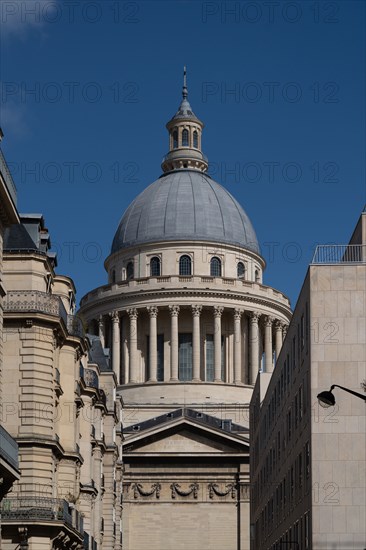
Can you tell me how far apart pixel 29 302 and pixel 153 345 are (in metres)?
79.8

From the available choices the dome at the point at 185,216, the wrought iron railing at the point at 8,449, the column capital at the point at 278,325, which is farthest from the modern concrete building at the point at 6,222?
the column capital at the point at 278,325

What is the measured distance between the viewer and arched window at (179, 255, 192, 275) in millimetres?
140625

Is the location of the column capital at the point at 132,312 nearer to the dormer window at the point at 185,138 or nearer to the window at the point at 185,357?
the window at the point at 185,357

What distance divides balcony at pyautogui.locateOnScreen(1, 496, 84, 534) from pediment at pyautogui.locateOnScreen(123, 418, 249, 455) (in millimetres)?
62976

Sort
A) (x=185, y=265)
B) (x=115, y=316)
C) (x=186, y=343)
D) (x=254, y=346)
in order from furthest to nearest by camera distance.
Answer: (x=185, y=265) → (x=186, y=343) → (x=115, y=316) → (x=254, y=346)

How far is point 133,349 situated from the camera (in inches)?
5463

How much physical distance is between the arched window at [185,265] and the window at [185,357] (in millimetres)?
6370

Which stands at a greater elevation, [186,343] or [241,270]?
[241,270]

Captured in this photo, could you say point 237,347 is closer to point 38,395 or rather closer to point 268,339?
point 268,339

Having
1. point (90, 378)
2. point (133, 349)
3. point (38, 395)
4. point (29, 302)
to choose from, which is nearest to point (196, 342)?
point (133, 349)

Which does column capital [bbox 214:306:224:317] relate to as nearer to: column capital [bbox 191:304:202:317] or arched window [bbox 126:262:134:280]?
column capital [bbox 191:304:202:317]

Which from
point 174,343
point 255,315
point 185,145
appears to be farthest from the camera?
point 185,145

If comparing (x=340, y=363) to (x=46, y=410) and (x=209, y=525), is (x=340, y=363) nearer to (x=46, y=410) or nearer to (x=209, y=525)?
(x=46, y=410)

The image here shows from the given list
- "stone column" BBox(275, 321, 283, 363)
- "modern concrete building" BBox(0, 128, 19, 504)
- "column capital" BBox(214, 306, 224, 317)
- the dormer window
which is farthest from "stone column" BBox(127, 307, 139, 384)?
"modern concrete building" BBox(0, 128, 19, 504)
